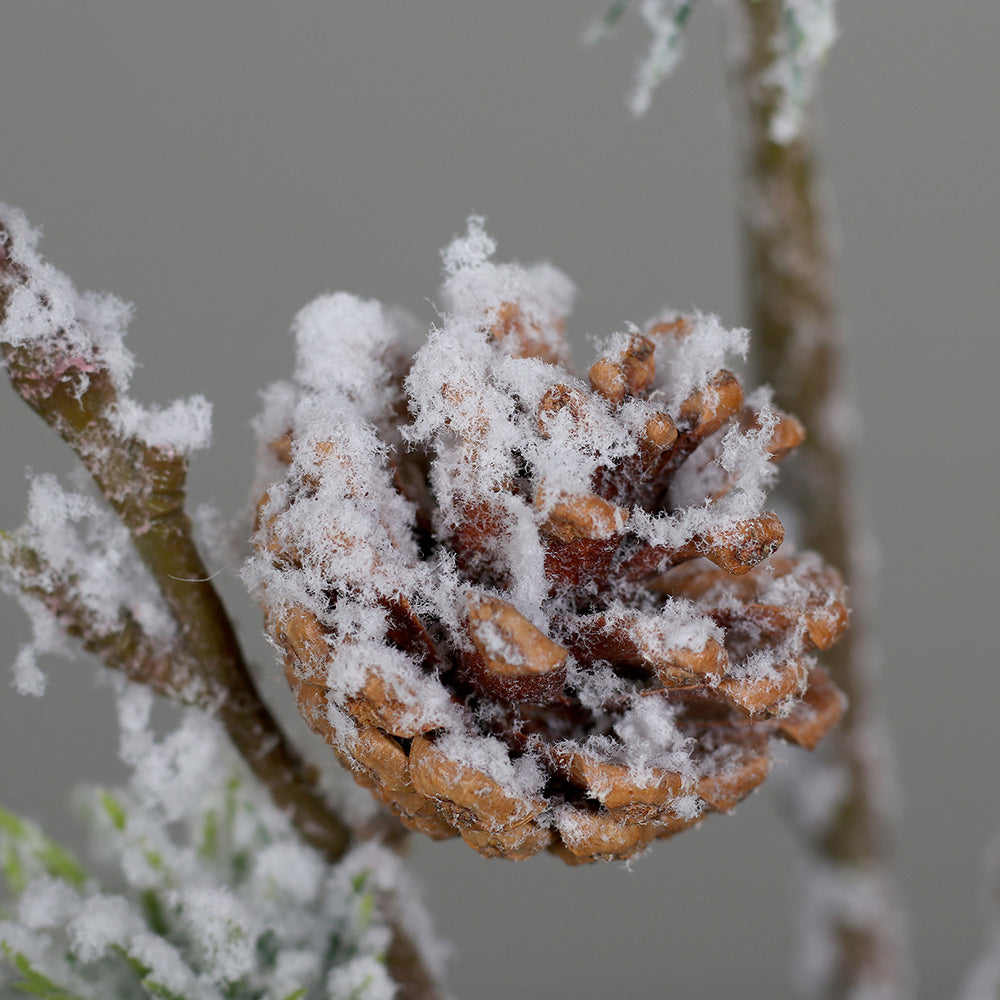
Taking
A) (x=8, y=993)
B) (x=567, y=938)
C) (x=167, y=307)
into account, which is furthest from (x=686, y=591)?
(x=567, y=938)

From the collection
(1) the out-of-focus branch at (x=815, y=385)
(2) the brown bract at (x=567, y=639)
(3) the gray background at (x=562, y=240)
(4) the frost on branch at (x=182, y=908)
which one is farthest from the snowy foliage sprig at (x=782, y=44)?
(3) the gray background at (x=562, y=240)

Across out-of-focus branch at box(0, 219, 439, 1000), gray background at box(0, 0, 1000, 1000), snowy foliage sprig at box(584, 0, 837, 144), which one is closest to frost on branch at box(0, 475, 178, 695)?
out-of-focus branch at box(0, 219, 439, 1000)

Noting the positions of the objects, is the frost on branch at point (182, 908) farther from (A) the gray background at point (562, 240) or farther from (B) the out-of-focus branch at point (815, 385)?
(A) the gray background at point (562, 240)

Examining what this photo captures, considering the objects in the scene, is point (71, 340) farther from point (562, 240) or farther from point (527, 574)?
point (562, 240)

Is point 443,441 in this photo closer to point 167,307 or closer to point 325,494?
point 325,494

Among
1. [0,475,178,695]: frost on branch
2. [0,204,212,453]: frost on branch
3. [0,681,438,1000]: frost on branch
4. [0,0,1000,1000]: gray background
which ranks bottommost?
[0,681,438,1000]: frost on branch

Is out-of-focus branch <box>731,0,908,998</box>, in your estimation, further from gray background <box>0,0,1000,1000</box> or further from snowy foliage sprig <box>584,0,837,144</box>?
gray background <box>0,0,1000,1000</box>
